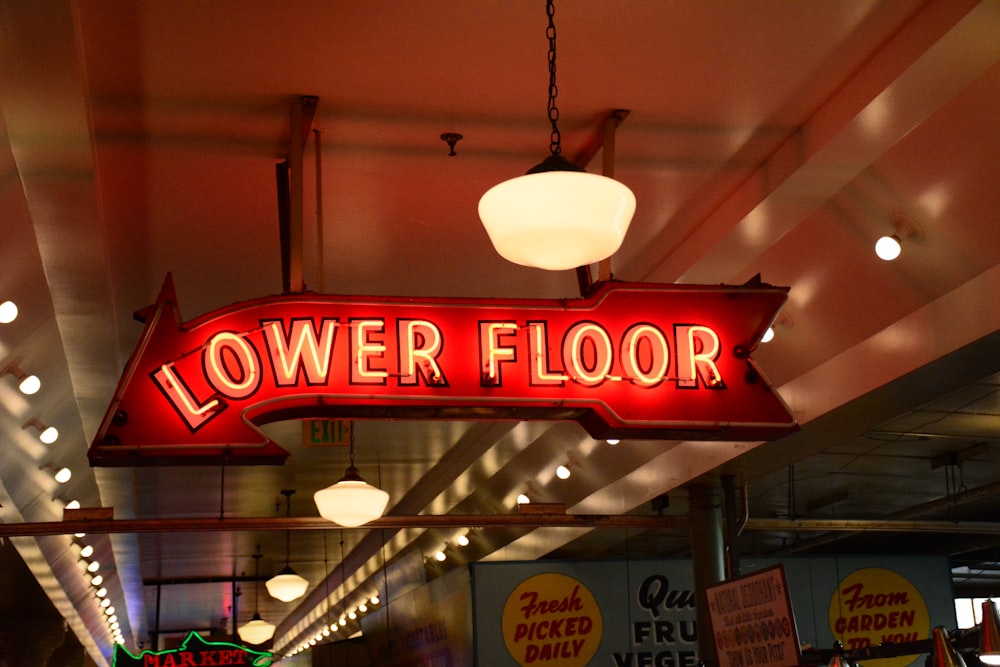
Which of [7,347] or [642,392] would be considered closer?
[642,392]

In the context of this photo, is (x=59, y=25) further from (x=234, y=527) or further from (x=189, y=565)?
(x=189, y=565)

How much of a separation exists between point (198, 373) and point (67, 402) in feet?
18.2

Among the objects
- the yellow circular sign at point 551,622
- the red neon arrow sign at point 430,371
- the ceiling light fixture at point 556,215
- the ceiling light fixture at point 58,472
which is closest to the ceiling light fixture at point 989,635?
the red neon arrow sign at point 430,371

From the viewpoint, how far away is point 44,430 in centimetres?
968

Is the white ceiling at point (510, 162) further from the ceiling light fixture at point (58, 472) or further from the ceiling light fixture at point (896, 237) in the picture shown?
the ceiling light fixture at point (58, 472)

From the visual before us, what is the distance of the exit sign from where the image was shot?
877 centimetres

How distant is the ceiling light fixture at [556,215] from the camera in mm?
3703

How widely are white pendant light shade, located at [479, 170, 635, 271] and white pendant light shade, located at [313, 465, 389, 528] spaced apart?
4.59m

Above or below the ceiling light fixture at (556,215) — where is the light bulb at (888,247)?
above

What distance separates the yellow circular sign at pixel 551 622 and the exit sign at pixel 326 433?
507cm

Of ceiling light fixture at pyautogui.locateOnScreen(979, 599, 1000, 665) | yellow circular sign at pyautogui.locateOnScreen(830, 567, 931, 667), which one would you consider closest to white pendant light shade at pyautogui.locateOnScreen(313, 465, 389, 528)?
ceiling light fixture at pyautogui.locateOnScreen(979, 599, 1000, 665)

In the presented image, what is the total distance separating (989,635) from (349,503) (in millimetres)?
4144

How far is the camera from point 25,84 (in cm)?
461

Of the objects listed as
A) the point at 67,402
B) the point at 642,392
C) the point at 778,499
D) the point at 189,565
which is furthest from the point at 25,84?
the point at 189,565
